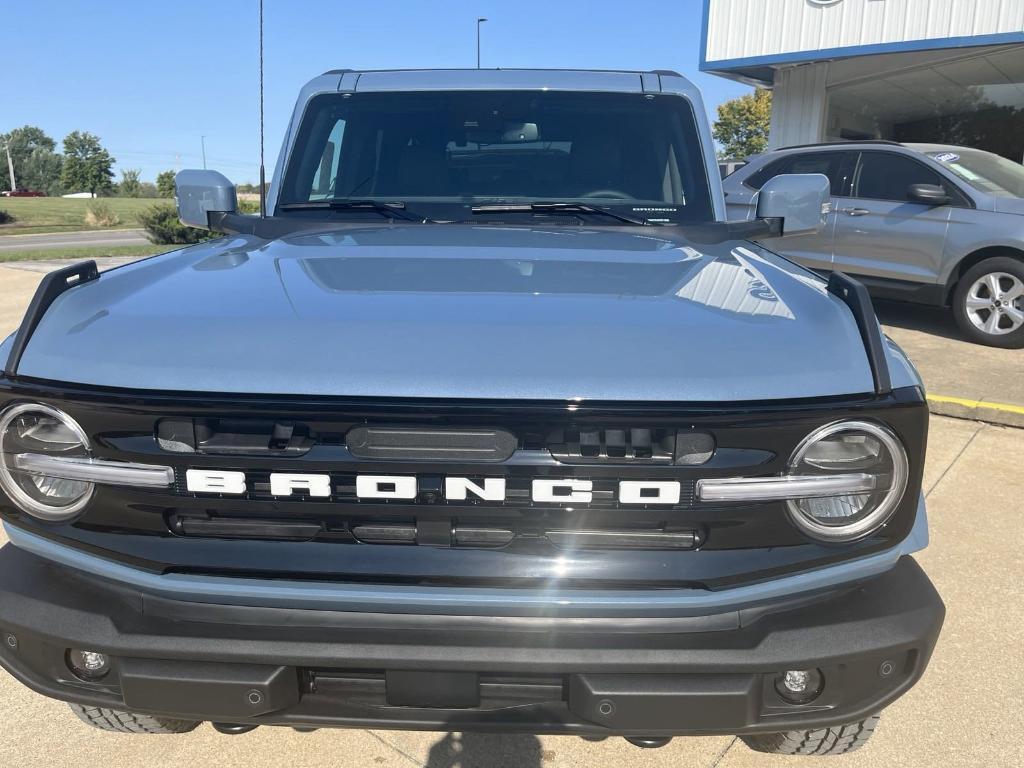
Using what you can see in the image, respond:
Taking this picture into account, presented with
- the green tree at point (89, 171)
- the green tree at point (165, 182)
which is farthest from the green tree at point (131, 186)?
the green tree at point (165, 182)

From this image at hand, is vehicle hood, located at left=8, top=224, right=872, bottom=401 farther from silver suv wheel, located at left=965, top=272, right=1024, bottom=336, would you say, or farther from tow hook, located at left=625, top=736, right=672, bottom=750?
silver suv wheel, located at left=965, top=272, right=1024, bottom=336

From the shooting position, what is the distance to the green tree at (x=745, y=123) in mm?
47562

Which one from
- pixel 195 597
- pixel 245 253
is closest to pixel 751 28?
pixel 245 253

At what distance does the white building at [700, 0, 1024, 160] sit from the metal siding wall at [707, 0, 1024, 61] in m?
0.01

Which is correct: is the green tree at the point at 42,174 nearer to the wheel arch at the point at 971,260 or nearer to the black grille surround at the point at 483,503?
the wheel arch at the point at 971,260

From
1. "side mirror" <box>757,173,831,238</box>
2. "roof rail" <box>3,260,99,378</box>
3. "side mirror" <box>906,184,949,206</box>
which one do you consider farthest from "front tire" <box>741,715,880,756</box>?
"side mirror" <box>906,184,949,206</box>

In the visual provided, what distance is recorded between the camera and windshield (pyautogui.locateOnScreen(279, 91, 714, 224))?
9.66ft

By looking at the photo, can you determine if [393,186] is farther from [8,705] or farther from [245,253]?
[8,705]

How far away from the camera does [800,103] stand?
14758mm

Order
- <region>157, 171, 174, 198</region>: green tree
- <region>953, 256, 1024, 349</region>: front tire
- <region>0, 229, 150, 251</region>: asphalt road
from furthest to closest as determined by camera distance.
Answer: <region>157, 171, 174, 198</region>: green tree, <region>0, 229, 150, 251</region>: asphalt road, <region>953, 256, 1024, 349</region>: front tire

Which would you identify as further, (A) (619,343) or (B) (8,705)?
(B) (8,705)

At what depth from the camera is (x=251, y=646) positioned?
156 cm

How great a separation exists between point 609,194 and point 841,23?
478 inches

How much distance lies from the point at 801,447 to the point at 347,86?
7.97 feet
